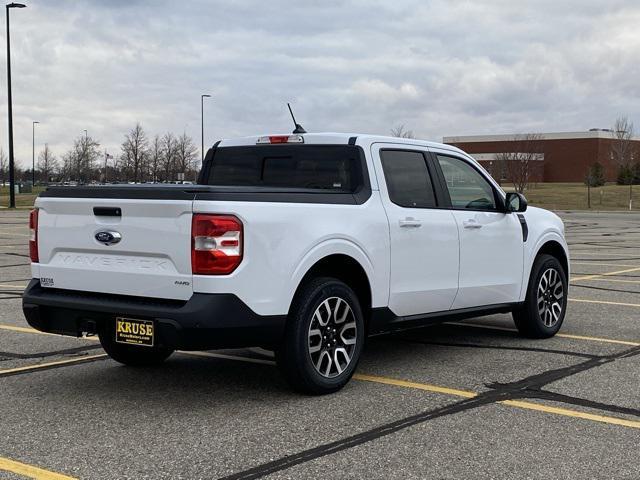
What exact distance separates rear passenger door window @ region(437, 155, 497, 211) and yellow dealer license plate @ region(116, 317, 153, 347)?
9.66 feet

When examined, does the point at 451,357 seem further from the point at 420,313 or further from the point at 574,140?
the point at 574,140

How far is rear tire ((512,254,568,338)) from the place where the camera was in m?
7.52

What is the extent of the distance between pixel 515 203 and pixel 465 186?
1.90ft

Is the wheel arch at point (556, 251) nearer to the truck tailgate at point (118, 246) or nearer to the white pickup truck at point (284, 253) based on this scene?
the white pickup truck at point (284, 253)

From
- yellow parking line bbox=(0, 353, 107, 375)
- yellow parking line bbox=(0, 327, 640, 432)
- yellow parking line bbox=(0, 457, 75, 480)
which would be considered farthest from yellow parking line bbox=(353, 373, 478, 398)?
yellow parking line bbox=(0, 457, 75, 480)

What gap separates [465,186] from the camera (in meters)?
7.04

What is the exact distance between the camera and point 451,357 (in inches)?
267

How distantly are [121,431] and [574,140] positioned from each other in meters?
105

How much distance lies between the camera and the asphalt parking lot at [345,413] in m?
4.10

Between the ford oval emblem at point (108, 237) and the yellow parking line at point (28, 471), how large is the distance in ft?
5.16

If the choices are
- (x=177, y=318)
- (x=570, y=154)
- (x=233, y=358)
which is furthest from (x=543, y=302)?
(x=570, y=154)

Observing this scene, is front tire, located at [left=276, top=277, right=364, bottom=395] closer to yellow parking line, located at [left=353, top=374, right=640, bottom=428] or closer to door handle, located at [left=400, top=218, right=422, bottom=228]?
yellow parking line, located at [left=353, top=374, right=640, bottom=428]

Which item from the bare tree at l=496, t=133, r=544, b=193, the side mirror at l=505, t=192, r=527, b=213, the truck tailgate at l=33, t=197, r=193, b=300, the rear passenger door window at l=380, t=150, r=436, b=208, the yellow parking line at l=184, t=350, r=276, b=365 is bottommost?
the yellow parking line at l=184, t=350, r=276, b=365

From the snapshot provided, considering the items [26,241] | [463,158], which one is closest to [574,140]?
[26,241]
